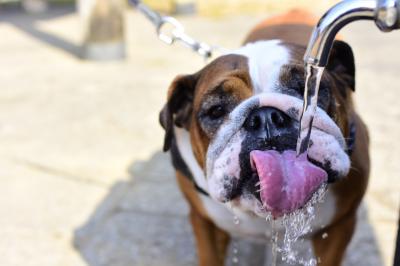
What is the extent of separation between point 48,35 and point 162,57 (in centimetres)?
228

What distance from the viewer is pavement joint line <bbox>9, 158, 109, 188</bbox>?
3.71 m

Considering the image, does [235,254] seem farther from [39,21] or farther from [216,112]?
[39,21]

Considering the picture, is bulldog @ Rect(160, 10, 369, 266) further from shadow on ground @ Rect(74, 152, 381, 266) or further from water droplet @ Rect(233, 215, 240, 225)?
shadow on ground @ Rect(74, 152, 381, 266)

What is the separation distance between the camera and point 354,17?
1469 millimetres

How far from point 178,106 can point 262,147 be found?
0.75 meters

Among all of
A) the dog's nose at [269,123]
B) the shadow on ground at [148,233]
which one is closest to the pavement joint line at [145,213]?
the shadow on ground at [148,233]

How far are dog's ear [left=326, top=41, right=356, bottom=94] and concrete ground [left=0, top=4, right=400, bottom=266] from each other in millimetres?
825

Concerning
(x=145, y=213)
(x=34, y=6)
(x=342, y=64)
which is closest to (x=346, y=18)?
(x=342, y=64)

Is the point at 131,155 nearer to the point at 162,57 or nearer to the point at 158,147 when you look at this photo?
the point at 158,147

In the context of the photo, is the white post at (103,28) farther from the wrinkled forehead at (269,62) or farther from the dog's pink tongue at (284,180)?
the dog's pink tongue at (284,180)

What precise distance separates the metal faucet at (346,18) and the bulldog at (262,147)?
0.40m

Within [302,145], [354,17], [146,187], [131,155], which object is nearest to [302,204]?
[302,145]

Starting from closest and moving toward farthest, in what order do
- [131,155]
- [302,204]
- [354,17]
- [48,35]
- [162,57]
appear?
[354,17]
[302,204]
[131,155]
[162,57]
[48,35]

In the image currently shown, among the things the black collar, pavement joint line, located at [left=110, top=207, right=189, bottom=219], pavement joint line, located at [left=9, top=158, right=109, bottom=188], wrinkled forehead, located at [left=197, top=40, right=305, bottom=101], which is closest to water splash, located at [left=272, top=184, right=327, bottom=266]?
the black collar
